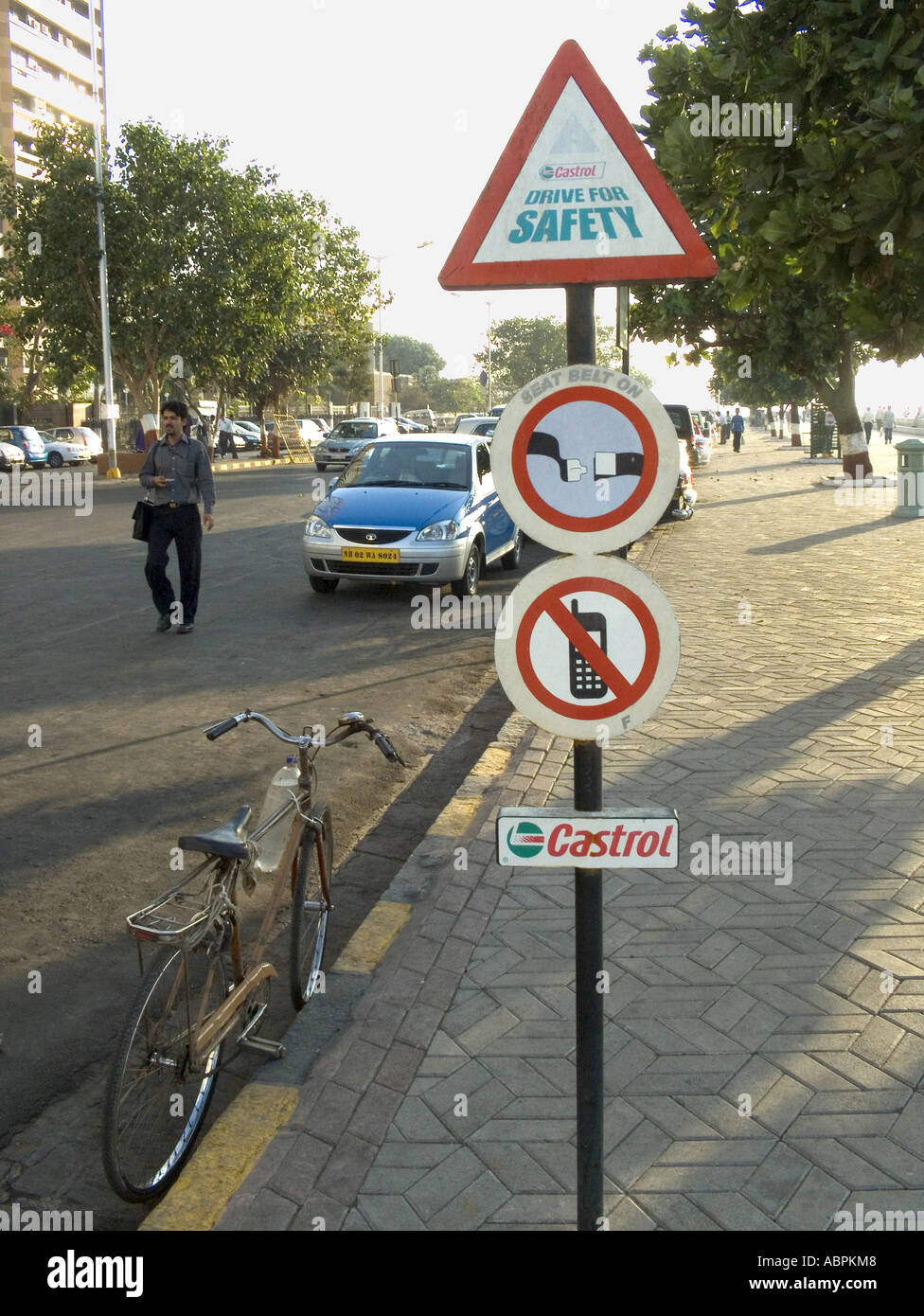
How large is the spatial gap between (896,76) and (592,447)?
16.2ft

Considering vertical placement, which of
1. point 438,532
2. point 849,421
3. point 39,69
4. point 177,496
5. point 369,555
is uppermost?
point 39,69

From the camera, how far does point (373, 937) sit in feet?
16.0

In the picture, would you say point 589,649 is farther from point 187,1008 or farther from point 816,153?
point 816,153

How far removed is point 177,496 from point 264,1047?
768 cm

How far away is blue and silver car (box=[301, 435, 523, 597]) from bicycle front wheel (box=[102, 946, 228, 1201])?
9.36 metres

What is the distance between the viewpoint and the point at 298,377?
225ft

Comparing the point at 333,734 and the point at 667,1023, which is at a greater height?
the point at 333,734

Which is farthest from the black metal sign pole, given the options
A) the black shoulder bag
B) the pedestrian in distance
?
the pedestrian in distance

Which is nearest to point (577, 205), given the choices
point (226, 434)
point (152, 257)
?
point (152, 257)

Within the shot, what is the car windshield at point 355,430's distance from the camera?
44375 millimetres

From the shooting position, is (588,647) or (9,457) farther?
(9,457)
